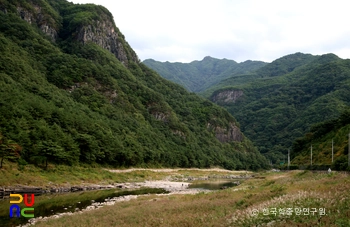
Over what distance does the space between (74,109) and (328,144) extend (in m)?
81.7

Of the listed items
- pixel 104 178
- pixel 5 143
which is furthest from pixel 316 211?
pixel 104 178

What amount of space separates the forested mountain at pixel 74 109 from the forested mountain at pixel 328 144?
180ft

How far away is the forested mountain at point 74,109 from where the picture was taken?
232 ft

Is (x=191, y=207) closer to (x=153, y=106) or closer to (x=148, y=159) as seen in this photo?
(x=148, y=159)

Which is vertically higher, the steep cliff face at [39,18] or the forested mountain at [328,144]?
the steep cliff face at [39,18]

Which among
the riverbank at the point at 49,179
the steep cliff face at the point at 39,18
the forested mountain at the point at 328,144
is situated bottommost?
the riverbank at the point at 49,179

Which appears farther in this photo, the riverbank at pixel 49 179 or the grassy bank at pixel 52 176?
the grassy bank at pixel 52 176

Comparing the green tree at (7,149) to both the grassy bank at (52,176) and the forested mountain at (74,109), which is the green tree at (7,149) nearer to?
the forested mountain at (74,109)

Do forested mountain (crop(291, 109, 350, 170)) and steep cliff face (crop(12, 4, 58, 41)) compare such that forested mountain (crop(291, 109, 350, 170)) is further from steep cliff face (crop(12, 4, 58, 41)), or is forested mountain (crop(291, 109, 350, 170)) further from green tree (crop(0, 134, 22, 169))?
steep cliff face (crop(12, 4, 58, 41))

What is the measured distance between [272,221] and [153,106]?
555ft

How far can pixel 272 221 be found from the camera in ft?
44.5

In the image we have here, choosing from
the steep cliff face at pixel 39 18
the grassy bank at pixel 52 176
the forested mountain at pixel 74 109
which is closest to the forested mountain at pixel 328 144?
the grassy bank at pixel 52 176

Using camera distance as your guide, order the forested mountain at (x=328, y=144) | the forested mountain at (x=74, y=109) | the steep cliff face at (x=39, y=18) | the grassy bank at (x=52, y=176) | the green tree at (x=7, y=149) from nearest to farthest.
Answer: the grassy bank at (x=52, y=176) → the green tree at (x=7, y=149) → the forested mountain at (x=328, y=144) → the forested mountain at (x=74, y=109) → the steep cliff face at (x=39, y=18)

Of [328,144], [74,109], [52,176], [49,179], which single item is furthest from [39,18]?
[328,144]
